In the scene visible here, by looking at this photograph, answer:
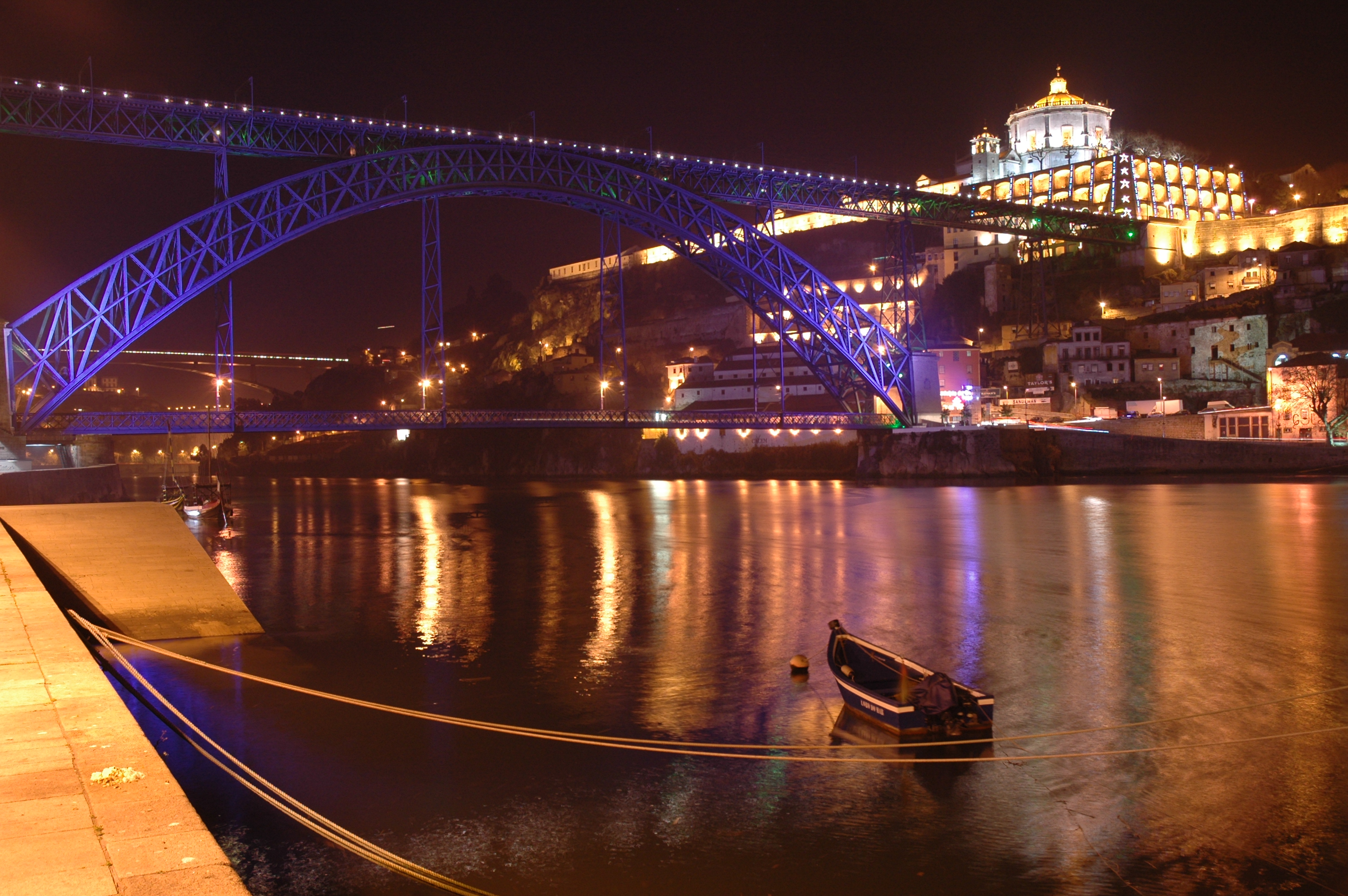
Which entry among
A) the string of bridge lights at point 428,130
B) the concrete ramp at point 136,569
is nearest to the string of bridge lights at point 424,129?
the string of bridge lights at point 428,130

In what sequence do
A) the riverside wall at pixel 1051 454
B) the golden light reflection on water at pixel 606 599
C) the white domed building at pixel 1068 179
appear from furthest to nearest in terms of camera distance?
the white domed building at pixel 1068 179
the riverside wall at pixel 1051 454
the golden light reflection on water at pixel 606 599

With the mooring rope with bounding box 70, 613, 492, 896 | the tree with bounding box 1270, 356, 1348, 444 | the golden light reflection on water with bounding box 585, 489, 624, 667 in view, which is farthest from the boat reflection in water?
the tree with bounding box 1270, 356, 1348, 444

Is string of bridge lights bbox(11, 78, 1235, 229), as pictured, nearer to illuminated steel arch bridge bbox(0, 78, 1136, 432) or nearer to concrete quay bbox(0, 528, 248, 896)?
illuminated steel arch bridge bbox(0, 78, 1136, 432)

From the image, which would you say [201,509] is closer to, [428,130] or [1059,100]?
[428,130]

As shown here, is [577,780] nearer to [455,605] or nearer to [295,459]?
[455,605]

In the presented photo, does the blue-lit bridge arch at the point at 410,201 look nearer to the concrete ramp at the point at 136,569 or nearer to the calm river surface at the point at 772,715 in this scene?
the calm river surface at the point at 772,715
